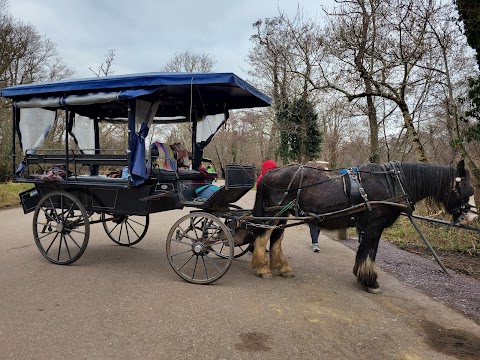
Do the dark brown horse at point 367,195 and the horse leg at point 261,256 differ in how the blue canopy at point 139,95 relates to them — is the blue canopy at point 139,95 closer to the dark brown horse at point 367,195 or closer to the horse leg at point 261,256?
the dark brown horse at point 367,195

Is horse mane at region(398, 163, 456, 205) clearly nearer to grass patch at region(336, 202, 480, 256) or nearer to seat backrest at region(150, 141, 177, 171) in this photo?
grass patch at region(336, 202, 480, 256)

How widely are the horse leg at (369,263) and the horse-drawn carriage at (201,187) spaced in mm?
14

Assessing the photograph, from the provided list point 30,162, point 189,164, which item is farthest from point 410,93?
point 30,162

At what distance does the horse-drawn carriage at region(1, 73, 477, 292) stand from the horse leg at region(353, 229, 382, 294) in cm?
1

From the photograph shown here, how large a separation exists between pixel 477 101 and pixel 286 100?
14073 millimetres

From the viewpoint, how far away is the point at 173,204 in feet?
18.0

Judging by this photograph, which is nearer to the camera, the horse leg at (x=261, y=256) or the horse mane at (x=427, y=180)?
the horse mane at (x=427, y=180)

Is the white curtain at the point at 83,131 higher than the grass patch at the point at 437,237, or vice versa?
the white curtain at the point at 83,131

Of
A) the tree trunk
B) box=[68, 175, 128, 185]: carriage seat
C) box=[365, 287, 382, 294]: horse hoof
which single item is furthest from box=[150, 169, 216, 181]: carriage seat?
the tree trunk

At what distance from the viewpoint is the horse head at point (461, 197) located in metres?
4.39

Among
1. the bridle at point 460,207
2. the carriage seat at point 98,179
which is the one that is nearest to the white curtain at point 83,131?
the carriage seat at point 98,179

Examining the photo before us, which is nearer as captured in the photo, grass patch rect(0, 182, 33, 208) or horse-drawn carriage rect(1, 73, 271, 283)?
horse-drawn carriage rect(1, 73, 271, 283)

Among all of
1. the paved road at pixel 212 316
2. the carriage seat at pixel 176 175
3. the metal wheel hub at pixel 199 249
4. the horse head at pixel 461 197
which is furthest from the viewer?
the carriage seat at pixel 176 175

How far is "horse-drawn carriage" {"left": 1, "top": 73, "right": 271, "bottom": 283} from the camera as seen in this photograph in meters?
4.75
